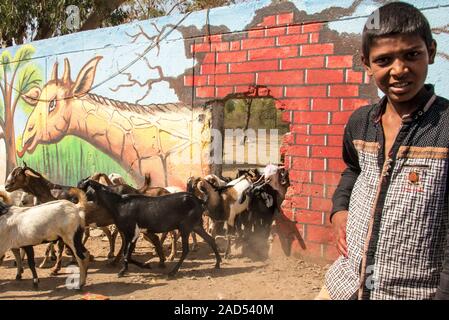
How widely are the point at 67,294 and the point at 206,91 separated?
347 centimetres

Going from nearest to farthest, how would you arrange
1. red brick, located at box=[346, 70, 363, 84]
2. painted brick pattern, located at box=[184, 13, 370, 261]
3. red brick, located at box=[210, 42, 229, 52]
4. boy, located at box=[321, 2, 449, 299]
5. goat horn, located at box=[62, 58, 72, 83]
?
boy, located at box=[321, 2, 449, 299], red brick, located at box=[346, 70, 363, 84], painted brick pattern, located at box=[184, 13, 370, 261], red brick, located at box=[210, 42, 229, 52], goat horn, located at box=[62, 58, 72, 83]

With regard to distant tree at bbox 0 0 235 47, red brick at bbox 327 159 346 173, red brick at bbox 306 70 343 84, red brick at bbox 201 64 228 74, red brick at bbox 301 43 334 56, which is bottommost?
red brick at bbox 327 159 346 173

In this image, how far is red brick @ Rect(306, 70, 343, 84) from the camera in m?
5.47

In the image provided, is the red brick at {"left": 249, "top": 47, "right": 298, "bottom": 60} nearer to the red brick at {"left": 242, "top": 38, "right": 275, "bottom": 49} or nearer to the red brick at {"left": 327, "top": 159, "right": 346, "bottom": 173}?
the red brick at {"left": 242, "top": 38, "right": 275, "bottom": 49}

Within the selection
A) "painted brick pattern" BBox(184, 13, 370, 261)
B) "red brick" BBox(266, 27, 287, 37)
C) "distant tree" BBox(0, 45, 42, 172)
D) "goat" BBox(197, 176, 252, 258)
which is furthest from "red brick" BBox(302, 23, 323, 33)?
"distant tree" BBox(0, 45, 42, 172)

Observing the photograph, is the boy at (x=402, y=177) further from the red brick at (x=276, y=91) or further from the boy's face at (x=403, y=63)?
the red brick at (x=276, y=91)

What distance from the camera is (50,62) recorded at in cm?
954

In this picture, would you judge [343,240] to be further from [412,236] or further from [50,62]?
[50,62]

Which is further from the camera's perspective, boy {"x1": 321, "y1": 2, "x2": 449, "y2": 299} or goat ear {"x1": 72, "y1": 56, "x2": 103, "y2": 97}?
goat ear {"x1": 72, "y1": 56, "x2": 103, "y2": 97}

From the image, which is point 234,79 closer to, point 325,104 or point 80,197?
point 325,104

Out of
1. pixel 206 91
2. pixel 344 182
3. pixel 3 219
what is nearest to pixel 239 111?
pixel 206 91

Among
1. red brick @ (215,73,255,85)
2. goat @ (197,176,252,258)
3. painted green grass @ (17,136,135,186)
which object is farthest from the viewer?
painted green grass @ (17,136,135,186)

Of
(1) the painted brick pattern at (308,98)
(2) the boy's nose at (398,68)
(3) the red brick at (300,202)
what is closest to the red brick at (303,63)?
(1) the painted brick pattern at (308,98)

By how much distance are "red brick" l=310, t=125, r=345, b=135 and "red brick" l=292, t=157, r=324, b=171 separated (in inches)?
14.4
